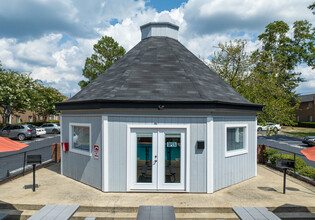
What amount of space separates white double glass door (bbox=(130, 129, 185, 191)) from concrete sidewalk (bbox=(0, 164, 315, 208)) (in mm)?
339

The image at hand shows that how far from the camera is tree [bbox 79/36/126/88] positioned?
29.0m

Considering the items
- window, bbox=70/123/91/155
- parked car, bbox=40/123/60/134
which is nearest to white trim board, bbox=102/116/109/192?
window, bbox=70/123/91/155

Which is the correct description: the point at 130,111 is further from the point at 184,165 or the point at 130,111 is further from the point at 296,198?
the point at 296,198

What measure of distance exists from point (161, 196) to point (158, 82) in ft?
13.9

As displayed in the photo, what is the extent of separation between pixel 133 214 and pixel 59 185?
11.9 ft

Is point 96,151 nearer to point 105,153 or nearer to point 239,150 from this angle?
point 105,153

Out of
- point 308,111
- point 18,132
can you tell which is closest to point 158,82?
point 18,132

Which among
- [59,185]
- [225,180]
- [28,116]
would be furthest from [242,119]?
[28,116]

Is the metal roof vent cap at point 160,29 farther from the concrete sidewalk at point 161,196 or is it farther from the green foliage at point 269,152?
the concrete sidewalk at point 161,196

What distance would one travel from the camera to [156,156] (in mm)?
7129

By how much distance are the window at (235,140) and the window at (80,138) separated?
543cm

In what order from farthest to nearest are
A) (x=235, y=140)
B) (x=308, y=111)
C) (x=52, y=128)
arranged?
(x=308, y=111), (x=52, y=128), (x=235, y=140)

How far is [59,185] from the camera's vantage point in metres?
7.77

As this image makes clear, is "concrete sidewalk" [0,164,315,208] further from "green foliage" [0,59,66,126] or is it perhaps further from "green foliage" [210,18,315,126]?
"green foliage" [0,59,66,126]
